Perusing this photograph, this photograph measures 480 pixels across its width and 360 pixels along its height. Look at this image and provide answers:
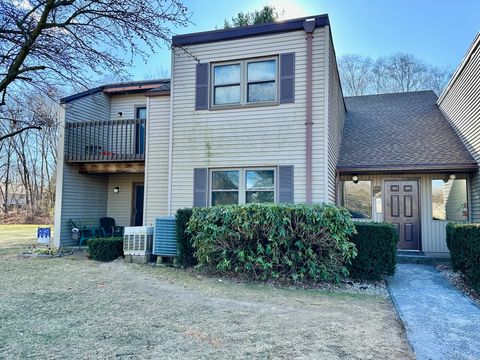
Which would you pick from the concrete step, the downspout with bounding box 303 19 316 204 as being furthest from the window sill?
the concrete step

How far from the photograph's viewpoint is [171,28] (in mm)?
7043

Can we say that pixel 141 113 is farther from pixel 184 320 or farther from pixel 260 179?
pixel 184 320

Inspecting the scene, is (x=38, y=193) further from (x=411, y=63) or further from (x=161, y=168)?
(x=411, y=63)

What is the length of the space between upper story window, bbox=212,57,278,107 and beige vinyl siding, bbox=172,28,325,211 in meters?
0.19

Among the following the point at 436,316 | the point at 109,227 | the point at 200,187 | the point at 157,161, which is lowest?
the point at 436,316

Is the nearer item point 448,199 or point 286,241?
point 286,241

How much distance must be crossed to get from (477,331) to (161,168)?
758 cm

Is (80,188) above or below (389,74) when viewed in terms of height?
below

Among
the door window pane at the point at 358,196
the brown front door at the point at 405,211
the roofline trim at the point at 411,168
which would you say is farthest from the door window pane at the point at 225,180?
the brown front door at the point at 405,211

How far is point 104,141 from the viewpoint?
1103 cm

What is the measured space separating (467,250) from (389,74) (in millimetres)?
21029

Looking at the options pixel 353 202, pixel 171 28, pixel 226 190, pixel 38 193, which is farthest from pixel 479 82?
pixel 38 193

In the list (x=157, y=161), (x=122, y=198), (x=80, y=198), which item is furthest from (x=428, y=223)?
(x=80, y=198)

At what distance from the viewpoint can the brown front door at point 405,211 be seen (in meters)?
9.70
